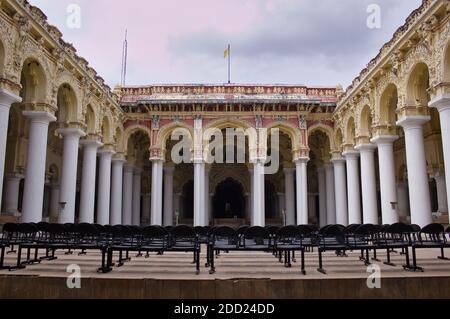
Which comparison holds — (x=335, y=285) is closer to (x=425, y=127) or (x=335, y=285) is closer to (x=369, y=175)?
(x=369, y=175)

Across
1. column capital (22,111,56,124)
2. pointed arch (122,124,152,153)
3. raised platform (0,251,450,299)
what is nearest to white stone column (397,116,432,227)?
raised platform (0,251,450,299)

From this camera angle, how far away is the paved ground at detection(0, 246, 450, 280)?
19.2ft

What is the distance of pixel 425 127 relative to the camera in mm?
20031

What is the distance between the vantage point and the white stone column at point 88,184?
16859 mm

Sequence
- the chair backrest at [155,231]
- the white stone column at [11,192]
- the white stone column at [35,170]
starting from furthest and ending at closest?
the white stone column at [11,192]
the white stone column at [35,170]
the chair backrest at [155,231]

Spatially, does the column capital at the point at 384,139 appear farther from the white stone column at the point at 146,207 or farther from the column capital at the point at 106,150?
the white stone column at the point at 146,207

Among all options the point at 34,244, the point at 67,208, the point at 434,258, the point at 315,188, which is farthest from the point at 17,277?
the point at 315,188

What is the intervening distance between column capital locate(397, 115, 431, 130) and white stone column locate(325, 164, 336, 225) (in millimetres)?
10658

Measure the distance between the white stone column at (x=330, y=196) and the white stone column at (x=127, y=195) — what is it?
1258 cm

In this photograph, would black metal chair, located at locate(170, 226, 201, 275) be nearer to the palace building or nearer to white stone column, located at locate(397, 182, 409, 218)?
the palace building

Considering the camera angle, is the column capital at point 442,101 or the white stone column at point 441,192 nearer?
the column capital at point 442,101

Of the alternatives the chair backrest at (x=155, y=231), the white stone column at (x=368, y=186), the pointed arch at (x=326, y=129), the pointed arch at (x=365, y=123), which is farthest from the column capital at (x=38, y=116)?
the pointed arch at (x=326, y=129)

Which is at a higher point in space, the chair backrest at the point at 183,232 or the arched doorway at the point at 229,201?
the arched doorway at the point at 229,201

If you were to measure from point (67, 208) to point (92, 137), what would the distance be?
156 inches
